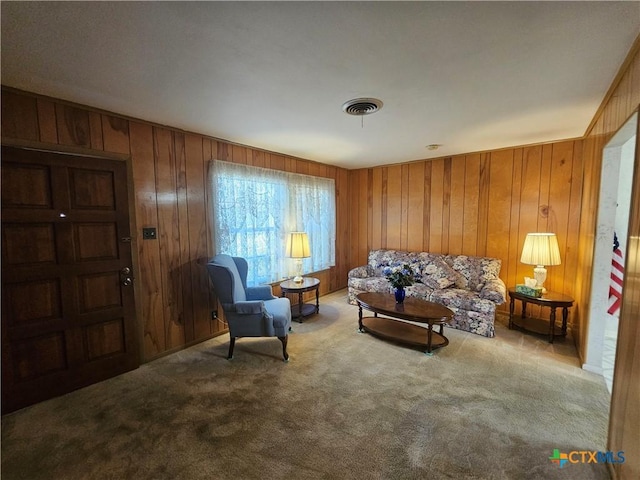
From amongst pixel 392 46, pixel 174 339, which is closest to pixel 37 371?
pixel 174 339

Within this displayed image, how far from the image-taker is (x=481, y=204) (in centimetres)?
402

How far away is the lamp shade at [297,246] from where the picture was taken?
3.75 meters

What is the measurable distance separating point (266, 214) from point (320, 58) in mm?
2355

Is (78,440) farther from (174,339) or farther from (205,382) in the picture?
(174,339)

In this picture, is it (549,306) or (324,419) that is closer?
(324,419)

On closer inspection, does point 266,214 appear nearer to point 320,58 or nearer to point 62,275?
point 62,275

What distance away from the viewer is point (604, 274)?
7.59ft

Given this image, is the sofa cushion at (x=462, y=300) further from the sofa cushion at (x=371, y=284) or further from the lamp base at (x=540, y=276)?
the sofa cushion at (x=371, y=284)

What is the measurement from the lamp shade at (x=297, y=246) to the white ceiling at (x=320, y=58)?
5.13ft

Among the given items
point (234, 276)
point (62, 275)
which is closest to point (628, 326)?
point (234, 276)

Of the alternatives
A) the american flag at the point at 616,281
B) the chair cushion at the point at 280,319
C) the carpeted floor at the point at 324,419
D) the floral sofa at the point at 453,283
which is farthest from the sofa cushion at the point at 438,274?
the chair cushion at the point at 280,319

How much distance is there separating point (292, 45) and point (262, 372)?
8.37ft

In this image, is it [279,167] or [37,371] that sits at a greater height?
[279,167]

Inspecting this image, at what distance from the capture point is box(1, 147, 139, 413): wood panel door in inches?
78.9
